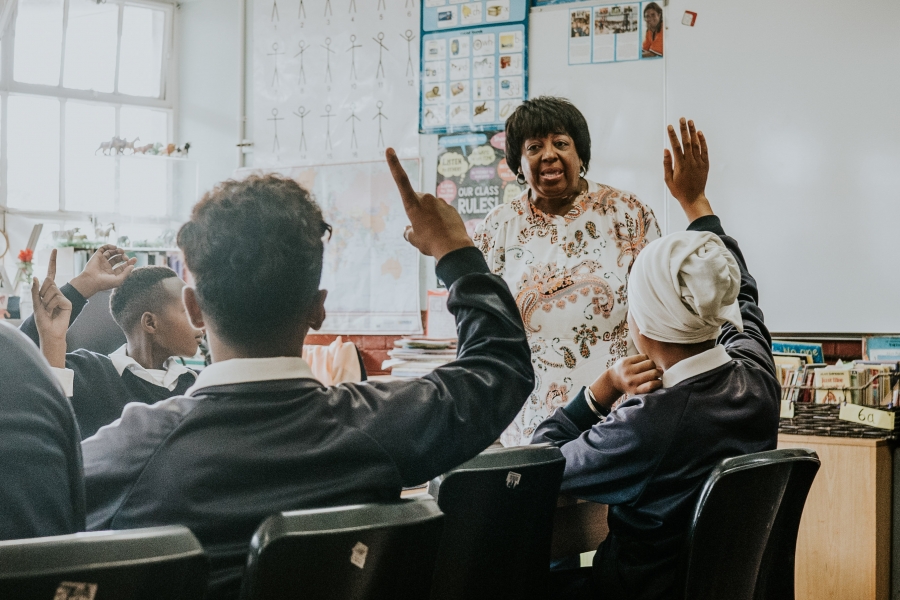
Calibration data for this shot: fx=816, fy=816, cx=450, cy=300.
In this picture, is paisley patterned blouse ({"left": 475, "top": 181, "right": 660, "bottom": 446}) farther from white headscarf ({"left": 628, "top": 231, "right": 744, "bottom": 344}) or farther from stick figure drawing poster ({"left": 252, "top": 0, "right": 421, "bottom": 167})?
stick figure drawing poster ({"left": 252, "top": 0, "right": 421, "bottom": 167})

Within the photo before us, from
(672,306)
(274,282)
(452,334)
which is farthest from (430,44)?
(274,282)

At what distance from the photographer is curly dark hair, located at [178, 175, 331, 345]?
1.01 metres

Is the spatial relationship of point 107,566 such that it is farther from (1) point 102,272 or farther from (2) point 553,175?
(2) point 553,175

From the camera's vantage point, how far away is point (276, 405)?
96 cm

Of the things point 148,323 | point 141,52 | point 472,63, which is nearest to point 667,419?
point 148,323

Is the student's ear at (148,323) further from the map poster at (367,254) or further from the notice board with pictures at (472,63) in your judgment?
the notice board with pictures at (472,63)

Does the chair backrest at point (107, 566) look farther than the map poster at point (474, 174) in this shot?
No

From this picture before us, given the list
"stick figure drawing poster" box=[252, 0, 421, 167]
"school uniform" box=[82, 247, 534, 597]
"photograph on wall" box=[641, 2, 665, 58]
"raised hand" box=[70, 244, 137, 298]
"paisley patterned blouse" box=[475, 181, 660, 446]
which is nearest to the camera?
"school uniform" box=[82, 247, 534, 597]

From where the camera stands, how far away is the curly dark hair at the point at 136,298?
7.54 feet

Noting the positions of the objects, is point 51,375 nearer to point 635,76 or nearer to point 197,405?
point 197,405

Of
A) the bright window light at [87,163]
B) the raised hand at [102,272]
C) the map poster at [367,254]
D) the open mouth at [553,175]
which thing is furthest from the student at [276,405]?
the bright window light at [87,163]

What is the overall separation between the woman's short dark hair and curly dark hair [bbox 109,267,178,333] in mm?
1094

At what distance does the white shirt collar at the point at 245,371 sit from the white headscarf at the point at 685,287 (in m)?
0.70

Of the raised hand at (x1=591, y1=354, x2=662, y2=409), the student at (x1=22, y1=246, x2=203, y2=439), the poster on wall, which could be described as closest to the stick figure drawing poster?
the poster on wall
